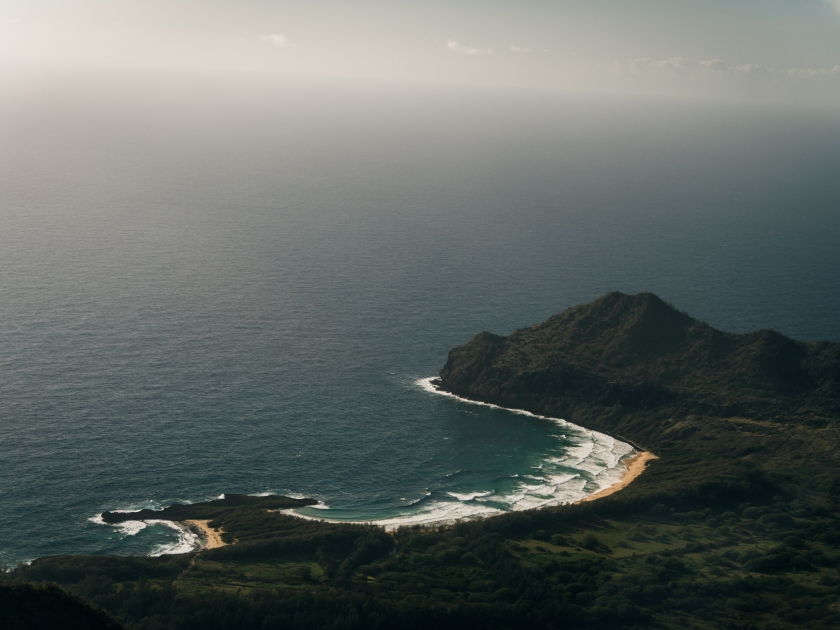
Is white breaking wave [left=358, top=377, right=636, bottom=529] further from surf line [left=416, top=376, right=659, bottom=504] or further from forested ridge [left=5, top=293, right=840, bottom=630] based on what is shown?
forested ridge [left=5, top=293, right=840, bottom=630]

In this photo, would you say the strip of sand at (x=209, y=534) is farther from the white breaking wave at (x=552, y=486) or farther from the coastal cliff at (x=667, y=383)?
the coastal cliff at (x=667, y=383)

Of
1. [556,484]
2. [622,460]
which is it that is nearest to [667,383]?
[622,460]

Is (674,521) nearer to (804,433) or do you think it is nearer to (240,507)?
(804,433)

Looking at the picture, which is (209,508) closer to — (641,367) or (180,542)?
(180,542)

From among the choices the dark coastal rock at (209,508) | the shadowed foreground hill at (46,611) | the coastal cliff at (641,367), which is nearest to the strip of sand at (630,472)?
the coastal cliff at (641,367)

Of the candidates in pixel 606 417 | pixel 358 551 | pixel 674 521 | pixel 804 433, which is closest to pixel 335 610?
pixel 358 551
